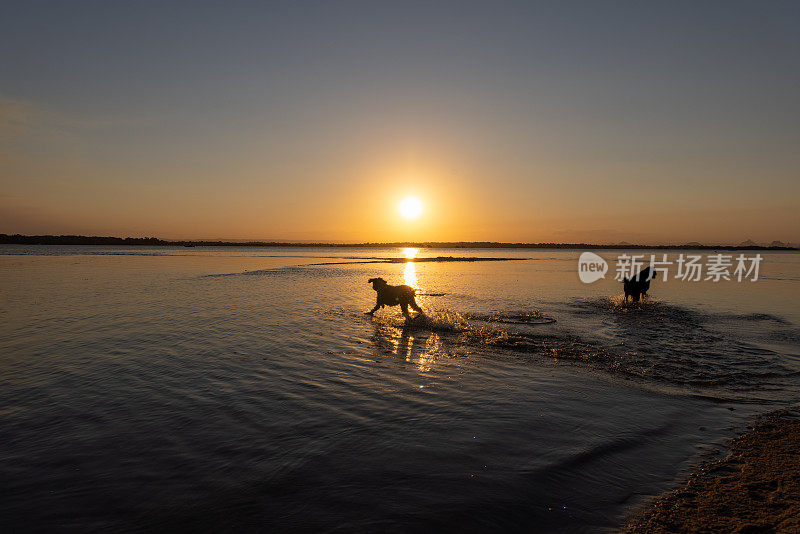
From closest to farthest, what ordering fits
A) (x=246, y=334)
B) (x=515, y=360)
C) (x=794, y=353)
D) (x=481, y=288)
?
(x=515, y=360)
(x=794, y=353)
(x=246, y=334)
(x=481, y=288)

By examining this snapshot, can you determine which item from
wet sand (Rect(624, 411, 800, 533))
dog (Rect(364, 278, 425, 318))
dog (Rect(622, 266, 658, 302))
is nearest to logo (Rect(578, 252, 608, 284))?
dog (Rect(622, 266, 658, 302))

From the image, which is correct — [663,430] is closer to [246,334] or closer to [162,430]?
[162,430]

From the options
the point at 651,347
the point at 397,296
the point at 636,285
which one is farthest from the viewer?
the point at 636,285

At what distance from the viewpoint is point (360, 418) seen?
680cm

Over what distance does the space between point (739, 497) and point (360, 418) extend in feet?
15.7

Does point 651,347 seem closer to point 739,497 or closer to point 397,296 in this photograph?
point 739,497

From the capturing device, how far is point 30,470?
5102 mm

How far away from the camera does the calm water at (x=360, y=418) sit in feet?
14.7

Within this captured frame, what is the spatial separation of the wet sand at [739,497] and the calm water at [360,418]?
0.28 metres

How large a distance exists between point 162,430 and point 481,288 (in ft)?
81.7

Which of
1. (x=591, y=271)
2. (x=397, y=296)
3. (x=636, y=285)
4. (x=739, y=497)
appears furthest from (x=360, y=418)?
(x=591, y=271)

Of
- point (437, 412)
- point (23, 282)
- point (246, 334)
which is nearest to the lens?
point (437, 412)

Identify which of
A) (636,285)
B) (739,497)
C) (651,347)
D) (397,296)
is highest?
(636,285)

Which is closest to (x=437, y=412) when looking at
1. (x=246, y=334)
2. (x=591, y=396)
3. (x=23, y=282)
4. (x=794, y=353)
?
(x=591, y=396)
